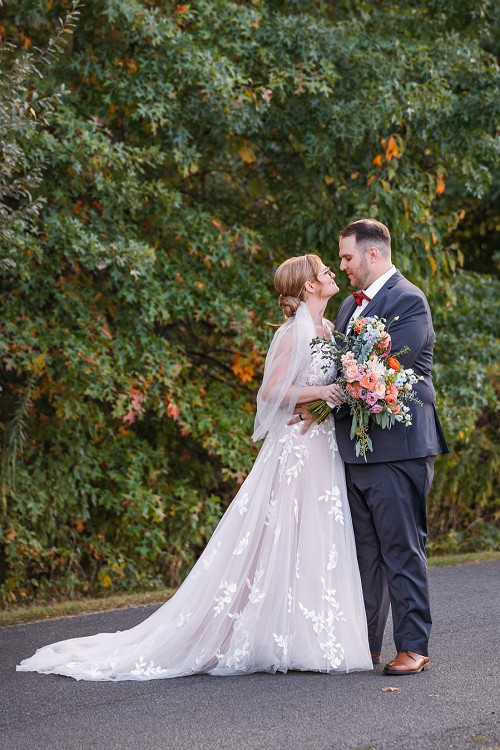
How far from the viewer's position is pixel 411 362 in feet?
17.4

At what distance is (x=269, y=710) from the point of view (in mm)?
4559

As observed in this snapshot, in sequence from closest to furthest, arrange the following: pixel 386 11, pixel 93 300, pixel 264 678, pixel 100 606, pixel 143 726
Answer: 1. pixel 143 726
2. pixel 264 678
3. pixel 100 606
4. pixel 93 300
5. pixel 386 11

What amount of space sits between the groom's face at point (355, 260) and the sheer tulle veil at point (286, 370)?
38 cm

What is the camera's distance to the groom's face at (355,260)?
213 inches

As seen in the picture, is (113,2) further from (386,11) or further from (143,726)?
(143,726)

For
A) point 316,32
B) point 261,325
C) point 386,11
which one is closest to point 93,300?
point 261,325

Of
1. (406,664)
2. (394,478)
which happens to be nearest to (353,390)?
(394,478)

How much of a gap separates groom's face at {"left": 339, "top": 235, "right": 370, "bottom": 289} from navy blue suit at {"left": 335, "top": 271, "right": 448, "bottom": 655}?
135 mm

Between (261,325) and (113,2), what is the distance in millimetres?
3034

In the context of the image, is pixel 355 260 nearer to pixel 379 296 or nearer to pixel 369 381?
pixel 379 296

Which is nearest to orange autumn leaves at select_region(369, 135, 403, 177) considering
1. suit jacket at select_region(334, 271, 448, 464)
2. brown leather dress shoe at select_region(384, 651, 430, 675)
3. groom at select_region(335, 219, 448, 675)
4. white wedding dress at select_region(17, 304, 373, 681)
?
groom at select_region(335, 219, 448, 675)

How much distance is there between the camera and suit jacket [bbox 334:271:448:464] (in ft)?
17.2

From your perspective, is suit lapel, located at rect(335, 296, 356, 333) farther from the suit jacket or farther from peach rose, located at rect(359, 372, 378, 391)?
peach rose, located at rect(359, 372, 378, 391)

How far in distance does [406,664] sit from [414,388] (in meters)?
1.38
